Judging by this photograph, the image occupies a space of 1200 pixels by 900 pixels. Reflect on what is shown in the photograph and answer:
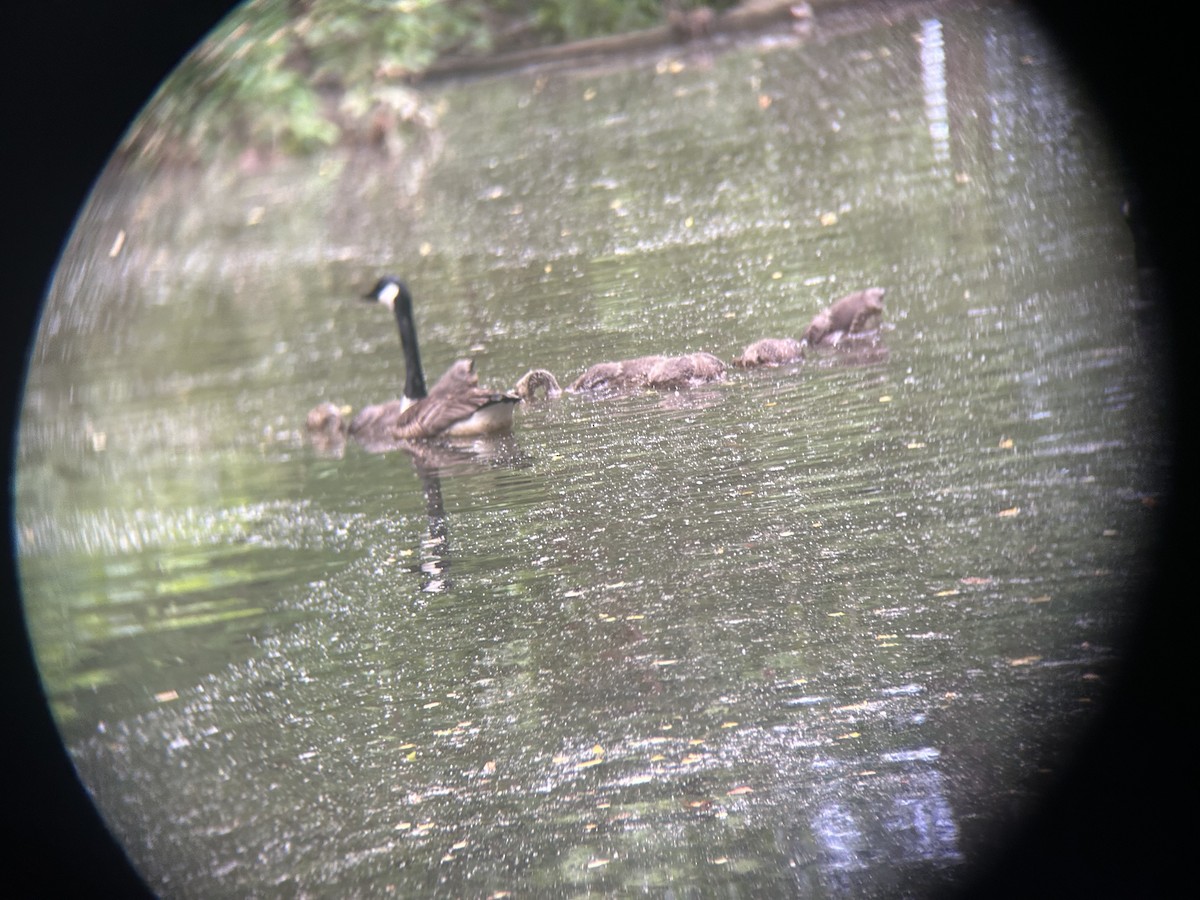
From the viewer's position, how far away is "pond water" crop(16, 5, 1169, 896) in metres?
2.32

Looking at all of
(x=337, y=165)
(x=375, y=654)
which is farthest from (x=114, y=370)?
(x=375, y=654)

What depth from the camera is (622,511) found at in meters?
3.42

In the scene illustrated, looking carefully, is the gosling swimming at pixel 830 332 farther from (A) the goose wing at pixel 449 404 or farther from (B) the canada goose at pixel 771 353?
(A) the goose wing at pixel 449 404

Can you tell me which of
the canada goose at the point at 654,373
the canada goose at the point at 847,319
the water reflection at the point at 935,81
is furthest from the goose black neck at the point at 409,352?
the water reflection at the point at 935,81

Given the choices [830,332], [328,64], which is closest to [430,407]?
[830,332]

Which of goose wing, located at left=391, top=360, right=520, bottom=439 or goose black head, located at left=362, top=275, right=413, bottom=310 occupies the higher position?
goose black head, located at left=362, top=275, right=413, bottom=310

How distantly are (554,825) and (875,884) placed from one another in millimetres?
577

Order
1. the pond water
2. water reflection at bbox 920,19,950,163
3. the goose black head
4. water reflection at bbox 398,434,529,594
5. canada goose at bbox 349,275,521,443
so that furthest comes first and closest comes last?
1. water reflection at bbox 920,19,950,163
2. the goose black head
3. canada goose at bbox 349,275,521,443
4. water reflection at bbox 398,434,529,594
5. the pond water

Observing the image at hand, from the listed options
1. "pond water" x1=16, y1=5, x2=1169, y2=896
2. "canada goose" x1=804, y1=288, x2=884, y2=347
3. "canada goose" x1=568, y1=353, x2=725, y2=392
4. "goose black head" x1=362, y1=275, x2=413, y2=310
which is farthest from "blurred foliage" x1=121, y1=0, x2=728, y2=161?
"canada goose" x1=804, y1=288, x2=884, y2=347

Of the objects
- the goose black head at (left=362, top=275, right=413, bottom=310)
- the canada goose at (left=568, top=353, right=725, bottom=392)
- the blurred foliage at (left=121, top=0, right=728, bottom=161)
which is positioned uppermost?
the blurred foliage at (left=121, top=0, right=728, bottom=161)

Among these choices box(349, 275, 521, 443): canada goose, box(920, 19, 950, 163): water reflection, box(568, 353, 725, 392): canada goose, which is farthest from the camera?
box(920, 19, 950, 163): water reflection

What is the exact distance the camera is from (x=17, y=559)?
2.22 metres

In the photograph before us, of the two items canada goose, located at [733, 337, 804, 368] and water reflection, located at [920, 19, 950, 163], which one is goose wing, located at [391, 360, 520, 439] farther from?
water reflection, located at [920, 19, 950, 163]

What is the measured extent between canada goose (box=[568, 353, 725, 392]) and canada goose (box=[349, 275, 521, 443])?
309 mm
